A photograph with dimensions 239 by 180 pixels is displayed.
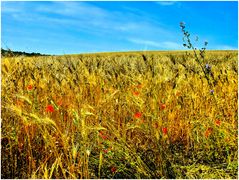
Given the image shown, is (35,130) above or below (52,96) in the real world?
below

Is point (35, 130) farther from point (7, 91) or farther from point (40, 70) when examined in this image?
point (40, 70)

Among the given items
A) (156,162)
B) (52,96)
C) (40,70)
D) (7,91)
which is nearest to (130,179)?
(156,162)

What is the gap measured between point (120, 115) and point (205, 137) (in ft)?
2.14

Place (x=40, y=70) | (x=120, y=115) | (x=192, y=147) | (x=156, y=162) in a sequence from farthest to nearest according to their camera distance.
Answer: (x=40, y=70) → (x=120, y=115) → (x=192, y=147) → (x=156, y=162)

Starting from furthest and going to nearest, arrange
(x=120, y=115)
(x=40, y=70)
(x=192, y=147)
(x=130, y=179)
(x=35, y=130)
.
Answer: (x=40, y=70) < (x=120, y=115) < (x=192, y=147) < (x=35, y=130) < (x=130, y=179)

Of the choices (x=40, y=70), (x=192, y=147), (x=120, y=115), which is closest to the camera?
(x=192, y=147)

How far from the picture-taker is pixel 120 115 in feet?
9.44

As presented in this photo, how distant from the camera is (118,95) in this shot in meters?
3.10

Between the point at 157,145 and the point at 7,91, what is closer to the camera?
the point at 157,145

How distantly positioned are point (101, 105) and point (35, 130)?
580 mm

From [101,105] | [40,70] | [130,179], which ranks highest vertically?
[40,70]

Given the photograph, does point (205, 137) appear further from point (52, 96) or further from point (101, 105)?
point (52, 96)

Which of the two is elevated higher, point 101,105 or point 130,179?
point 101,105

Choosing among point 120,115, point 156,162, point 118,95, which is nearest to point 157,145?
point 156,162
